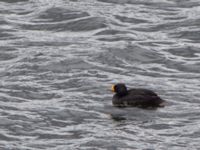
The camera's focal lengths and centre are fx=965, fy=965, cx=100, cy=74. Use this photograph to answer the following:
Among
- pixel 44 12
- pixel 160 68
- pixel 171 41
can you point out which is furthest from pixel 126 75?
pixel 44 12

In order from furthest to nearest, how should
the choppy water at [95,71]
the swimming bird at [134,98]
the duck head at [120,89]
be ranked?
the duck head at [120,89] < the swimming bird at [134,98] < the choppy water at [95,71]

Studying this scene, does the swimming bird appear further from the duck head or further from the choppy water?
the choppy water

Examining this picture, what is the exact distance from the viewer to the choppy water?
17578 mm

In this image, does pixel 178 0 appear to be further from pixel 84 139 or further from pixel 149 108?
pixel 84 139

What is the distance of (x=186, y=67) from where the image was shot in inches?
877

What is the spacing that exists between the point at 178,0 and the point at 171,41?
13.8ft

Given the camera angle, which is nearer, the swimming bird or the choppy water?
the choppy water

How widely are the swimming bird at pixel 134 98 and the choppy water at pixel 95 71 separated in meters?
0.22

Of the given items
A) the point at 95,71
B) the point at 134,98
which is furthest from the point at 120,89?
the point at 95,71

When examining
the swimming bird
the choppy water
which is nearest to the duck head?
the swimming bird

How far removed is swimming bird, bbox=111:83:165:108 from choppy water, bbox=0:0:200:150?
0.72 feet

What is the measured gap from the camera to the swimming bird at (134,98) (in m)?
19.5

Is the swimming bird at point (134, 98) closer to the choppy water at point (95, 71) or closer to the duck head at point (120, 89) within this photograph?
the duck head at point (120, 89)

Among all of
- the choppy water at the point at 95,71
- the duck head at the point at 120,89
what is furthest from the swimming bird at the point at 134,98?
the choppy water at the point at 95,71
